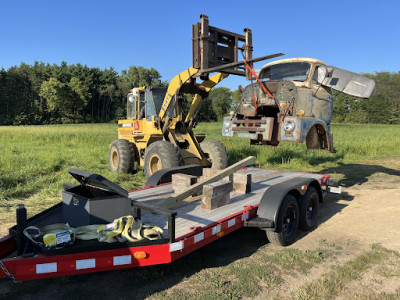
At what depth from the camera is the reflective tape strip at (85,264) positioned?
2.78 m

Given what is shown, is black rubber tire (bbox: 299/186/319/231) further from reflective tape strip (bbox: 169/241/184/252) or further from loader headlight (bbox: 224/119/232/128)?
reflective tape strip (bbox: 169/241/184/252)

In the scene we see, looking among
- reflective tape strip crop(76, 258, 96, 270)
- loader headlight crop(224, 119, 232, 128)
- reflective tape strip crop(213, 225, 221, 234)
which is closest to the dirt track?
reflective tape strip crop(213, 225, 221, 234)

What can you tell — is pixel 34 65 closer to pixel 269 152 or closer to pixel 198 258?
pixel 269 152

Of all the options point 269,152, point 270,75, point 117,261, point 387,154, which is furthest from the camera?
point 387,154

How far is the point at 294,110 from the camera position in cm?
608

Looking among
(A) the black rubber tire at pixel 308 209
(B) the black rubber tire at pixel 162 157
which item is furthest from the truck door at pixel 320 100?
(B) the black rubber tire at pixel 162 157

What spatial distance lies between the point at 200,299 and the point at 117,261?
936mm

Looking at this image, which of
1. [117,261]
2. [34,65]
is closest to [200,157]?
[117,261]

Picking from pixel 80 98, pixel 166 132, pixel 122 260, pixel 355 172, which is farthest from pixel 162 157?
pixel 80 98

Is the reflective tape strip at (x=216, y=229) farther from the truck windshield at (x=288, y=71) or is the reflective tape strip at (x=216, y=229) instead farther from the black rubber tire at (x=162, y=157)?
the truck windshield at (x=288, y=71)

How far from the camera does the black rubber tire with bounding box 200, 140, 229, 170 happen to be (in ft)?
28.2

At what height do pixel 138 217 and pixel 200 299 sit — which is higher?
pixel 138 217

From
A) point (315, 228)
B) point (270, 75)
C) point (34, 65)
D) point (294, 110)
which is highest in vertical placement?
point (34, 65)

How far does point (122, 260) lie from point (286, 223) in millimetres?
2660
